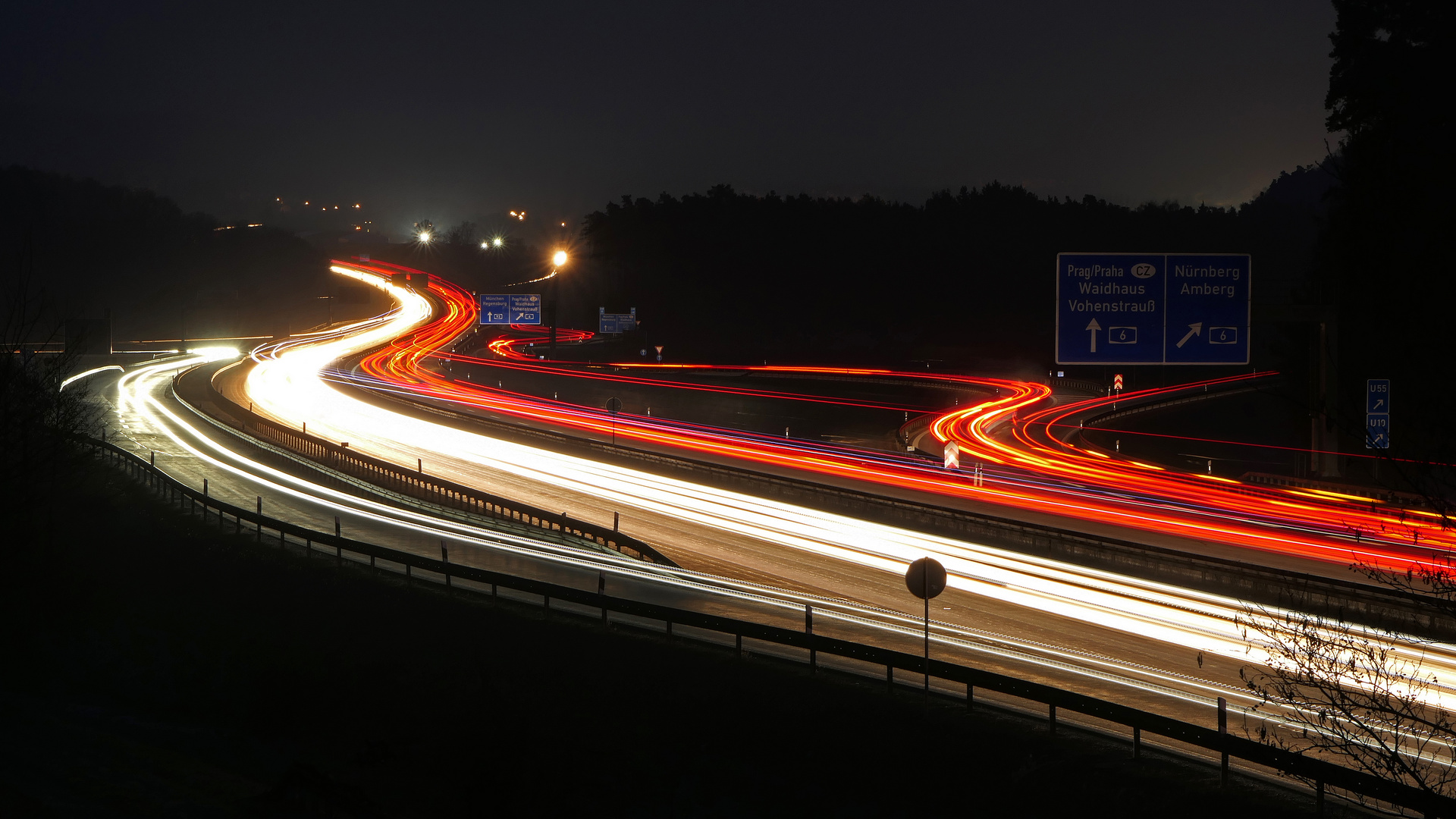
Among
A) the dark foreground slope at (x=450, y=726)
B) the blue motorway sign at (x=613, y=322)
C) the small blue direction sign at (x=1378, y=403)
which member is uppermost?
the blue motorway sign at (x=613, y=322)

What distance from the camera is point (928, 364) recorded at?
3334 inches

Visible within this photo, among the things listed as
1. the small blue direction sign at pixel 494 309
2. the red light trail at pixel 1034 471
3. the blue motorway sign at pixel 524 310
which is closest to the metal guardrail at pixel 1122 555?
the red light trail at pixel 1034 471

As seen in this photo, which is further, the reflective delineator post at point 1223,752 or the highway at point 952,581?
the highway at point 952,581

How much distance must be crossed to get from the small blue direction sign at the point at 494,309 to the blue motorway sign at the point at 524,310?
0.19 meters

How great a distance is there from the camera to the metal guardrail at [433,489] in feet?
85.7

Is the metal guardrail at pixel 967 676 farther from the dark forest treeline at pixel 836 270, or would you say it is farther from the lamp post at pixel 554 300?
the dark forest treeline at pixel 836 270

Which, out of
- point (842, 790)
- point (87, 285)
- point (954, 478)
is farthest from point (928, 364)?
point (87, 285)

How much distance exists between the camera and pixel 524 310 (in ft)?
228

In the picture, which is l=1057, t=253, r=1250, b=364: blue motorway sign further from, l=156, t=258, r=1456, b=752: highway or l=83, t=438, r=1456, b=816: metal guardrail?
l=83, t=438, r=1456, b=816: metal guardrail

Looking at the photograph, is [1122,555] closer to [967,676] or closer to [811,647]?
[811,647]

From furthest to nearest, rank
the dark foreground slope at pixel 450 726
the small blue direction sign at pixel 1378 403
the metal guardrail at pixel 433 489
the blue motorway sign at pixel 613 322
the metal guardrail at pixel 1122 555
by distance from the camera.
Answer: the blue motorway sign at pixel 613 322 → the small blue direction sign at pixel 1378 403 → the metal guardrail at pixel 433 489 → the metal guardrail at pixel 1122 555 → the dark foreground slope at pixel 450 726

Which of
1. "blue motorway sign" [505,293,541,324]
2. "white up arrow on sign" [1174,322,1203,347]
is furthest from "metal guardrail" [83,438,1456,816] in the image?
"blue motorway sign" [505,293,541,324]

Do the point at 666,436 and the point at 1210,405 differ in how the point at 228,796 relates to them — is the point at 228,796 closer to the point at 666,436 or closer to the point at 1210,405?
the point at 666,436

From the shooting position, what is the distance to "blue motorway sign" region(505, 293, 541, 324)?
2721 inches
